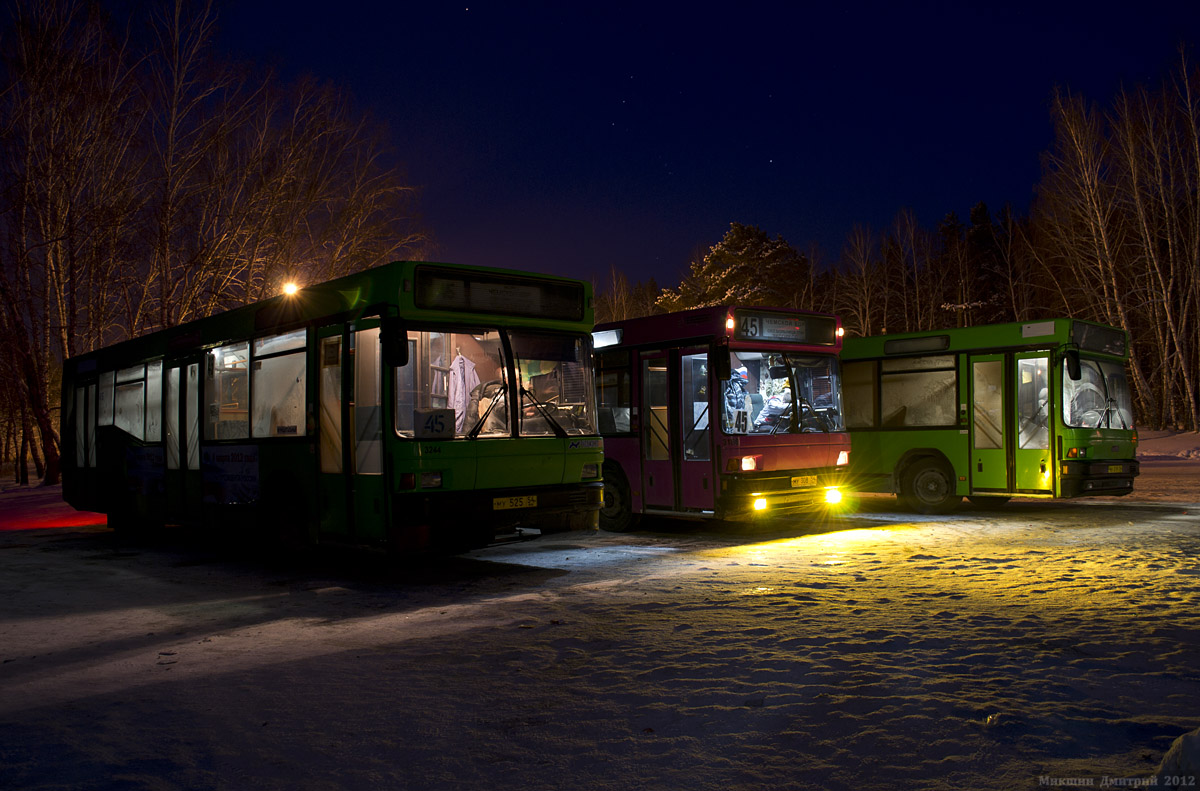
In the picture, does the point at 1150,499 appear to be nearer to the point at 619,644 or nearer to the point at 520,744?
the point at 619,644

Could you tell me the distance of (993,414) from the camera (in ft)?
50.3

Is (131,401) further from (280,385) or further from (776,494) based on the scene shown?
(776,494)

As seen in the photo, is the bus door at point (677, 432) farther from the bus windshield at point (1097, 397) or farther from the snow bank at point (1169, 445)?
the snow bank at point (1169, 445)

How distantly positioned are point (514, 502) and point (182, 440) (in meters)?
6.32

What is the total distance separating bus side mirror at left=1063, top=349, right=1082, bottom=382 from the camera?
14.2 meters

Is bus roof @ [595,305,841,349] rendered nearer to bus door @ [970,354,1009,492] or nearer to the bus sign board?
the bus sign board

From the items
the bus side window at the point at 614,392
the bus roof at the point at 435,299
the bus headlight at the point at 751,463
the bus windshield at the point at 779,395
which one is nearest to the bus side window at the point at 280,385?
the bus roof at the point at 435,299

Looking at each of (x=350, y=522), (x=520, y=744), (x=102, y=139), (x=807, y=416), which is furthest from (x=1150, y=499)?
(x=102, y=139)

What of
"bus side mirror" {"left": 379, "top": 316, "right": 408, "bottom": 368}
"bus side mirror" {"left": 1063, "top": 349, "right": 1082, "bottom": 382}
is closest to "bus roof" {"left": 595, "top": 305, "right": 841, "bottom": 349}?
"bus side mirror" {"left": 1063, "top": 349, "right": 1082, "bottom": 382}

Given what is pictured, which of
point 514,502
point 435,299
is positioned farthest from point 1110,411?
point 435,299

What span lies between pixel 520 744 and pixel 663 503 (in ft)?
29.5

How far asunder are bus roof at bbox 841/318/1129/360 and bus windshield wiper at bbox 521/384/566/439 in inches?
310

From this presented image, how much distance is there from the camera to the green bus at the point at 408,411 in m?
9.15

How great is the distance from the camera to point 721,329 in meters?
12.6
